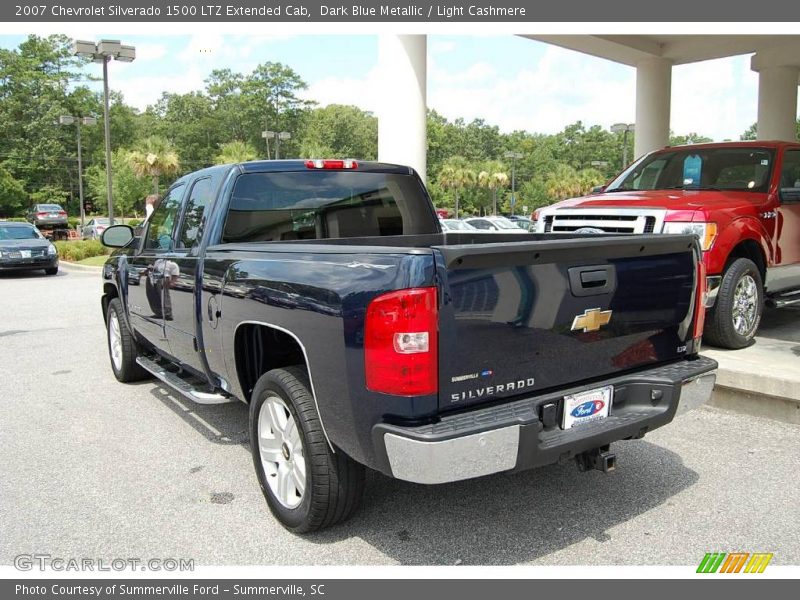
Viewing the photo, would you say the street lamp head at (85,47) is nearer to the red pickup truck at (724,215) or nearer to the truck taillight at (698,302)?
the red pickup truck at (724,215)

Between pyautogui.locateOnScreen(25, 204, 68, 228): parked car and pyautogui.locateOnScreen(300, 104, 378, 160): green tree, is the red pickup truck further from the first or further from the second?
pyautogui.locateOnScreen(300, 104, 378, 160): green tree

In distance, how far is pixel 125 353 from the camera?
21.4 ft

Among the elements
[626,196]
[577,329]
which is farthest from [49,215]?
[577,329]

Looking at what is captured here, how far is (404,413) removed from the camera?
286cm

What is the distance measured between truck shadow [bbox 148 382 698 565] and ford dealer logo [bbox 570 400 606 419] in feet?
2.19

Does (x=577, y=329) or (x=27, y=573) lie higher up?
(x=577, y=329)

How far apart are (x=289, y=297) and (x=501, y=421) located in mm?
1170

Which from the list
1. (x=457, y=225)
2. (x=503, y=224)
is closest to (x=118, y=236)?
(x=457, y=225)

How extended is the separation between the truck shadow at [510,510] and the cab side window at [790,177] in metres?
3.84

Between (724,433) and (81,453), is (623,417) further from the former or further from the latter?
(81,453)

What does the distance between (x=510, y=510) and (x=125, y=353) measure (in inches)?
165

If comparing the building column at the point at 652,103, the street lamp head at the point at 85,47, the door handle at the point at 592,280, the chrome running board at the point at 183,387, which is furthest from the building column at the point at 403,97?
the street lamp head at the point at 85,47

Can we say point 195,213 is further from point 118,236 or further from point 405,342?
point 405,342

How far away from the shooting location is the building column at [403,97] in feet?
39.4
